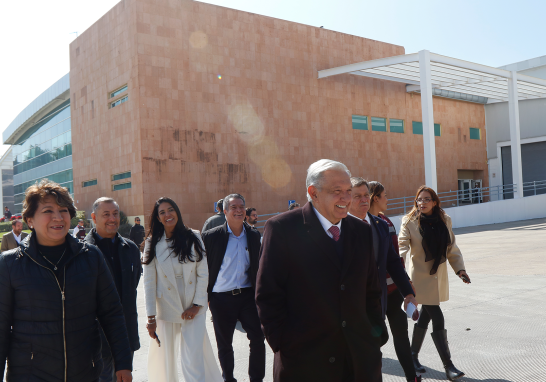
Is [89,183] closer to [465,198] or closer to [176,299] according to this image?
[465,198]

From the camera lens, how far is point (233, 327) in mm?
4801

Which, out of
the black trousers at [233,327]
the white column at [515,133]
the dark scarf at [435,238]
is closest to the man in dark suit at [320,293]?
the black trousers at [233,327]

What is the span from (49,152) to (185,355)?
36265 millimetres

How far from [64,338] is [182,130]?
21946 millimetres

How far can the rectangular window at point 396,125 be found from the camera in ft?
104

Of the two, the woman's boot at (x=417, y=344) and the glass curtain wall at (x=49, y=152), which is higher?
the glass curtain wall at (x=49, y=152)

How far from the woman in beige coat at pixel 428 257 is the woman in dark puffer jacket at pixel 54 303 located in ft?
10.3

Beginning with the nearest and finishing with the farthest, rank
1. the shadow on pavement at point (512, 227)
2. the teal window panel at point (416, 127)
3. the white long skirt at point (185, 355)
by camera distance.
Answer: the white long skirt at point (185, 355) → the shadow on pavement at point (512, 227) → the teal window panel at point (416, 127)

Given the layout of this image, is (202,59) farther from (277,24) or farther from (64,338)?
(64,338)

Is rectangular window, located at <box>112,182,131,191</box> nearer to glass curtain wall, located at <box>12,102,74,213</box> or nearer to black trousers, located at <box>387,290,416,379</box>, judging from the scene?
glass curtain wall, located at <box>12,102,74,213</box>

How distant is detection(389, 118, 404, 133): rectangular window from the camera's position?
31734 millimetres

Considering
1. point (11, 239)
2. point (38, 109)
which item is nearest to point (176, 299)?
point (11, 239)

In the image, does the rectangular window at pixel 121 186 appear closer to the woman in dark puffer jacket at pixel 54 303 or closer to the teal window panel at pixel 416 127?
the teal window panel at pixel 416 127

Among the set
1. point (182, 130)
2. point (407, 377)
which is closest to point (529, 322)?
point (407, 377)
